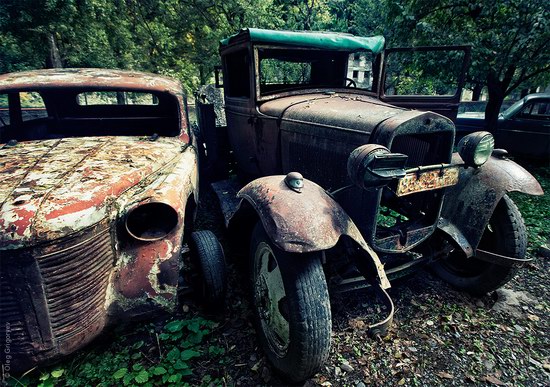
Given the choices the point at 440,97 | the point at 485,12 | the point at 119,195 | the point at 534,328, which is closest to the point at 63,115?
the point at 119,195

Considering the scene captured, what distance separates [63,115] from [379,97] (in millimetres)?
3782

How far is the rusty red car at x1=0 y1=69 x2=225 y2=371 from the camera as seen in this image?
5.50ft

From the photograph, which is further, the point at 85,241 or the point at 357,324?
the point at 357,324

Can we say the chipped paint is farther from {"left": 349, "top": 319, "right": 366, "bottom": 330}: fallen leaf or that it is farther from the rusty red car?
{"left": 349, "top": 319, "right": 366, "bottom": 330}: fallen leaf

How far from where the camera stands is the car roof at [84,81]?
288 centimetres

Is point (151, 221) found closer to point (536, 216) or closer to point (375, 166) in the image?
point (375, 166)

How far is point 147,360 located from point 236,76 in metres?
3.45

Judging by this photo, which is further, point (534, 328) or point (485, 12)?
point (485, 12)

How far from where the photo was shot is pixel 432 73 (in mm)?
6293

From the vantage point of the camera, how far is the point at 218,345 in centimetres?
235

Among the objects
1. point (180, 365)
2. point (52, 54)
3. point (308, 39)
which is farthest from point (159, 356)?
point (52, 54)

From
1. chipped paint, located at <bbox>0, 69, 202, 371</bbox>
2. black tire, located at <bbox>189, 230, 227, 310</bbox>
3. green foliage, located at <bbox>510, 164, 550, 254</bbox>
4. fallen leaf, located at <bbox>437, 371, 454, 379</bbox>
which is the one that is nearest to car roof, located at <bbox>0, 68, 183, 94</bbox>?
chipped paint, located at <bbox>0, 69, 202, 371</bbox>

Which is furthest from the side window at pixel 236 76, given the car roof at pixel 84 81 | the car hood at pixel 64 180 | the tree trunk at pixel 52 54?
the tree trunk at pixel 52 54

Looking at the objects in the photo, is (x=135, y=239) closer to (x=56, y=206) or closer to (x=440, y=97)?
(x=56, y=206)
